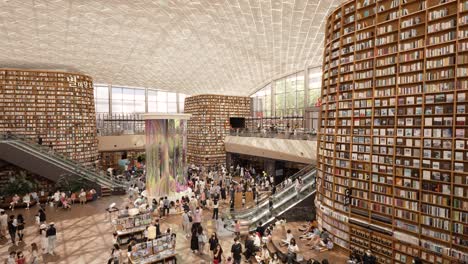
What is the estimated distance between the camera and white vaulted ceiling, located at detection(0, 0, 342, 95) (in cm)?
1309

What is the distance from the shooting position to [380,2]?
23.3 feet

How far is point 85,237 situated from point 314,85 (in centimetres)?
1937

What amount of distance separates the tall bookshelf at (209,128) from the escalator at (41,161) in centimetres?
958

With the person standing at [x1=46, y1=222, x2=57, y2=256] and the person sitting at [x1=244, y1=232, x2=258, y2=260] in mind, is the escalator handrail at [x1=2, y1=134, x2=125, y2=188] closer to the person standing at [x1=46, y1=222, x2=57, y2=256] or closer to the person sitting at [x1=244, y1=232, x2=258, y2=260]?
the person standing at [x1=46, y1=222, x2=57, y2=256]

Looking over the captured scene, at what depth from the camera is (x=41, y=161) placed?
14414 millimetres

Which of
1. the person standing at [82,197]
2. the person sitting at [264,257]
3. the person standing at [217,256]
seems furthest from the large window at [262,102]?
the person standing at [217,256]

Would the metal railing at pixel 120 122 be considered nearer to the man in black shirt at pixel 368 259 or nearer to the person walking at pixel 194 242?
the person walking at pixel 194 242

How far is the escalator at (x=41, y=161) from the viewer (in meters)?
13.9

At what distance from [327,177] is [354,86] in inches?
111

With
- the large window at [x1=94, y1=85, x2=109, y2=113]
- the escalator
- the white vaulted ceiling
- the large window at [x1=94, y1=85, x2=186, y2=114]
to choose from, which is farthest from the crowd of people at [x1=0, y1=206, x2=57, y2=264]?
the large window at [x1=94, y1=85, x2=186, y2=114]

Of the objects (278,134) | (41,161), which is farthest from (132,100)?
(278,134)

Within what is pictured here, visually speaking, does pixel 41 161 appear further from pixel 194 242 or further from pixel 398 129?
A: pixel 398 129

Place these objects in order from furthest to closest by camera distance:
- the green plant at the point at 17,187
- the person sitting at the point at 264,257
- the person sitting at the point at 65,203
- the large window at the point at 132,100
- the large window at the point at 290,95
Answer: the large window at the point at 132,100
the large window at the point at 290,95
the green plant at the point at 17,187
the person sitting at the point at 65,203
the person sitting at the point at 264,257

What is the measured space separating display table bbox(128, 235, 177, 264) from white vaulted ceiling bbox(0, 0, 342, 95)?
1010 cm
